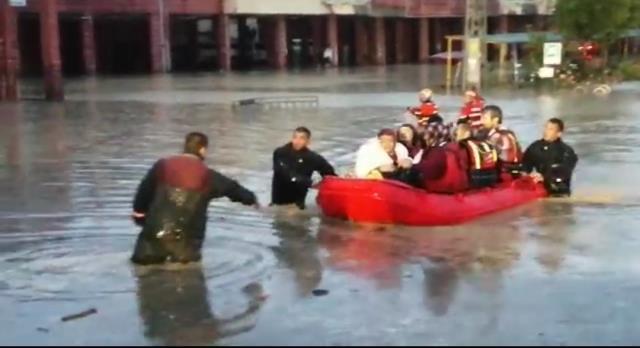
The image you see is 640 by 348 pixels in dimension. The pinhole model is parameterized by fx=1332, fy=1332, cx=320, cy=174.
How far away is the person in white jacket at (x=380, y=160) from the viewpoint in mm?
15273

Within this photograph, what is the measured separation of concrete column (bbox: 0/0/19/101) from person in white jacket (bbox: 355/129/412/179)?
28.4 metres

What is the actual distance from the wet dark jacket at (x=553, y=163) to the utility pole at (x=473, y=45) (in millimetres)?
28384

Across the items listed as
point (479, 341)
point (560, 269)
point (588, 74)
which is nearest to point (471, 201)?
point (560, 269)

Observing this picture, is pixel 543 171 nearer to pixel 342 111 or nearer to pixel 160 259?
pixel 160 259

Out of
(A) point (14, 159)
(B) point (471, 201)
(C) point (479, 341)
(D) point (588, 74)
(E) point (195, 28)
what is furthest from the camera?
(E) point (195, 28)

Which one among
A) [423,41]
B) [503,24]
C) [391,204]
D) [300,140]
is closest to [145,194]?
[391,204]

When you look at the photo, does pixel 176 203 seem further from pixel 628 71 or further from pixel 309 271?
pixel 628 71

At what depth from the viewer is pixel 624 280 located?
1123cm

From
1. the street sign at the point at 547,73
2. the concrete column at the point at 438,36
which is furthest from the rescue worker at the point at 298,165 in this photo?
the concrete column at the point at 438,36

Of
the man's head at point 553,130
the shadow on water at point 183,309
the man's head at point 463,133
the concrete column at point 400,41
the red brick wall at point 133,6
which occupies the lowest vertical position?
the concrete column at point 400,41

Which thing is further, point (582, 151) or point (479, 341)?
point (582, 151)

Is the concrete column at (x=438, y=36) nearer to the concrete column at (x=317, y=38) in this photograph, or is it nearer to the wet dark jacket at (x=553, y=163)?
the concrete column at (x=317, y=38)

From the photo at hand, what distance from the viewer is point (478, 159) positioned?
608 inches

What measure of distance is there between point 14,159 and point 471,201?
414 inches
